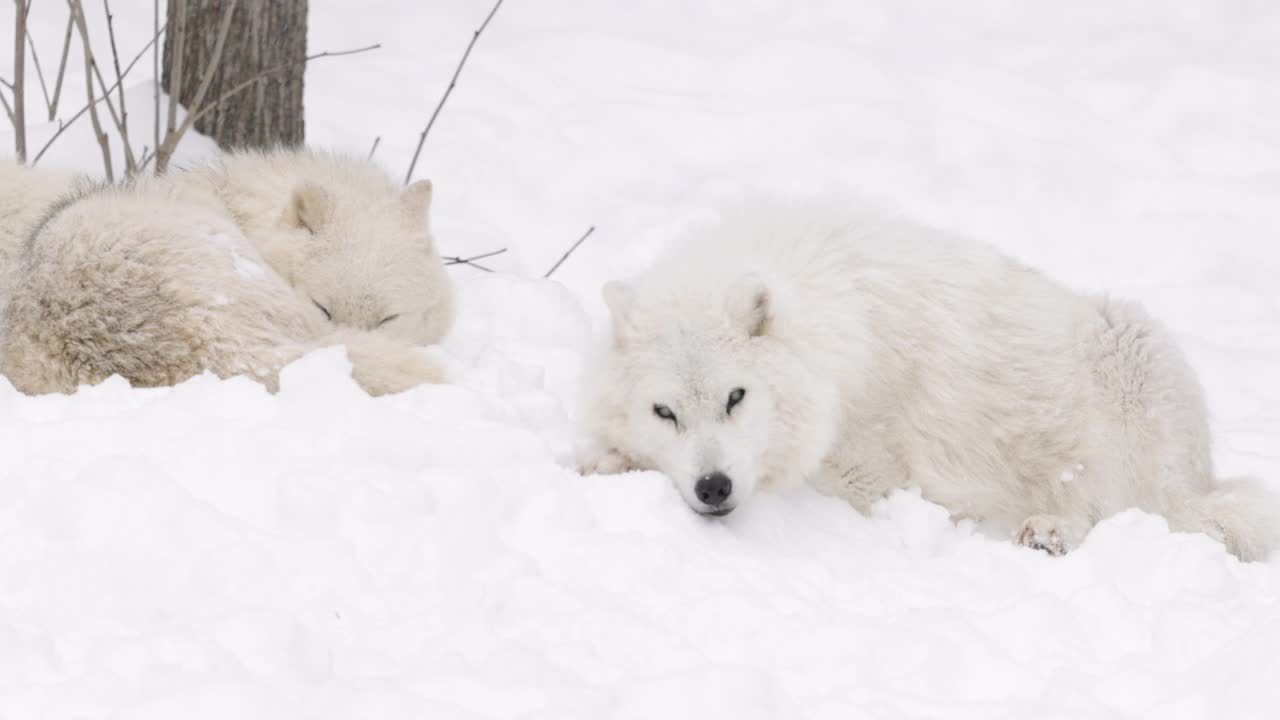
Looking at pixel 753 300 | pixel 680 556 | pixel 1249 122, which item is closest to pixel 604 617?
pixel 680 556

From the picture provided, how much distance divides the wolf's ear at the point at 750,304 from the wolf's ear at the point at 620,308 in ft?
1.22

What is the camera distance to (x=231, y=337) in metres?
4.21

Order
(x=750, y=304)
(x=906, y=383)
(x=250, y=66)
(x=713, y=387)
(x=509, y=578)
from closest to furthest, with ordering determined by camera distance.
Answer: (x=509, y=578) → (x=713, y=387) → (x=750, y=304) → (x=906, y=383) → (x=250, y=66)

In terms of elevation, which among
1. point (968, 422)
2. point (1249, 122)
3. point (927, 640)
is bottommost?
point (1249, 122)

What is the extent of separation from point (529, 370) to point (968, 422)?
5.85 feet

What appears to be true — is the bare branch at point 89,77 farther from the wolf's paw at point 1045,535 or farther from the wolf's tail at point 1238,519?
the wolf's tail at point 1238,519

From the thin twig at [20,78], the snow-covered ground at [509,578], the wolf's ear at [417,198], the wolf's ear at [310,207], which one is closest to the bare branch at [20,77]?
the thin twig at [20,78]

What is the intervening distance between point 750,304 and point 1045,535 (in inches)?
48.2

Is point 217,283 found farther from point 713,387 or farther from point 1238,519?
point 1238,519

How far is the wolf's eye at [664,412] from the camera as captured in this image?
429cm

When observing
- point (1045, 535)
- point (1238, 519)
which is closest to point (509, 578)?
point (1045, 535)

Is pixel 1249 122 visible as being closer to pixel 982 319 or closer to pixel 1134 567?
pixel 982 319

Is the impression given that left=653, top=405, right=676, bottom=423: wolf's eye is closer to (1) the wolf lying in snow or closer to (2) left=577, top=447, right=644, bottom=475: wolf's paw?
(2) left=577, top=447, right=644, bottom=475: wolf's paw

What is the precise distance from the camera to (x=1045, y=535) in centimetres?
428
